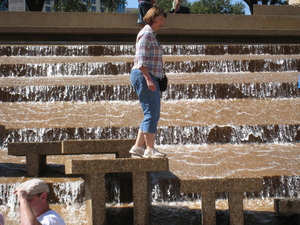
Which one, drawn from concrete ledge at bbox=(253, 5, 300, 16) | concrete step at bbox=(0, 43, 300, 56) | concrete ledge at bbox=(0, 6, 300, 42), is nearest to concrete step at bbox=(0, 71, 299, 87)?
concrete step at bbox=(0, 43, 300, 56)

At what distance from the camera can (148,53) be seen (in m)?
4.39

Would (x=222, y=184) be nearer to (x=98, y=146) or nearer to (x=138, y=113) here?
(x=98, y=146)

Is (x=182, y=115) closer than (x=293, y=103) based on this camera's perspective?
Yes

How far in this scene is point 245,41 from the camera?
45.7 feet

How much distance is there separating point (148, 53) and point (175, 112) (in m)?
3.25

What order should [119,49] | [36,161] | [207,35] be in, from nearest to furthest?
[36,161] → [119,49] → [207,35]

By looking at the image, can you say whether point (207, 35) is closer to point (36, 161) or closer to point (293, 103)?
point (293, 103)

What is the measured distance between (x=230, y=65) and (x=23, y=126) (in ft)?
16.1

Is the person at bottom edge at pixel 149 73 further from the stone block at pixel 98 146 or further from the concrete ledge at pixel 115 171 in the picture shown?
the stone block at pixel 98 146

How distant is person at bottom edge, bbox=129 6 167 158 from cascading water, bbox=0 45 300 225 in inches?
29.2

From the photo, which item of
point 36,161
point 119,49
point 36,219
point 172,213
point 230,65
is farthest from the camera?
point 119,49

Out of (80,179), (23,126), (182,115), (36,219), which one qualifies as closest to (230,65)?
(182,115)

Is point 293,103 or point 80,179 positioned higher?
point 293,103

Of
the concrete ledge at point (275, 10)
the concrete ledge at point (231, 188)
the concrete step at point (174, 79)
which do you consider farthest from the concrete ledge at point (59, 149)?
the concrete ledge at point (275, 10)
